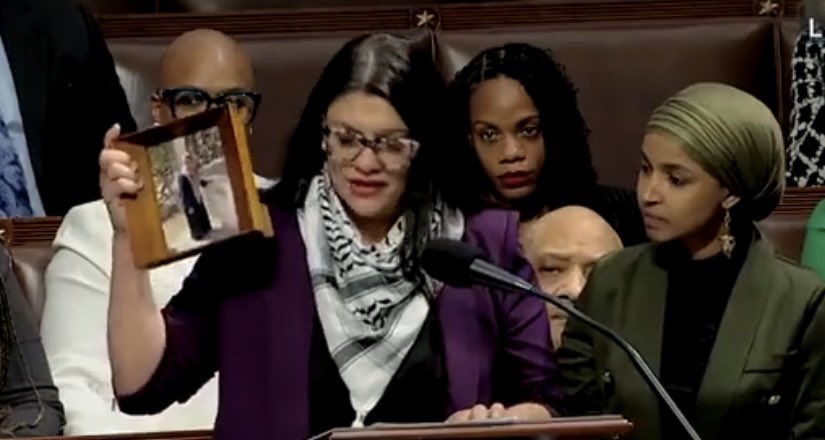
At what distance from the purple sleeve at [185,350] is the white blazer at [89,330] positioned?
315 mm

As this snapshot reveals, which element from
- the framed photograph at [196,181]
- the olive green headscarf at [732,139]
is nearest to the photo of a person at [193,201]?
the framed photograph at [196,181]

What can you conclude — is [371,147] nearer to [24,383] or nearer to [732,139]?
[732,139]

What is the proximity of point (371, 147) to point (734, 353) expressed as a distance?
315 mm

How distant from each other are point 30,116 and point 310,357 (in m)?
0.78

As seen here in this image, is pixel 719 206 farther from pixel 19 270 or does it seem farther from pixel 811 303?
pixel 19 270

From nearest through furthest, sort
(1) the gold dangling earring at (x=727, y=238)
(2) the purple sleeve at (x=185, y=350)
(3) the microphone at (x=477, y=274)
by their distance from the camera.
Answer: (3) the microphone at (x=477, y=274)
(2) the purple sleeve at (x=185, y=350)
(1) the gold dangling earring at (x=727, y=238)

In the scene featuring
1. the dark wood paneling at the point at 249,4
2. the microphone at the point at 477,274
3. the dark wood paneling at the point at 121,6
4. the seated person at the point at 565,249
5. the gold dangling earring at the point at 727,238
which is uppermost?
the dark wood paneling at the point at 121,6

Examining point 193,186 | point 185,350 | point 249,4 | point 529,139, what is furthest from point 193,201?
point 249,4

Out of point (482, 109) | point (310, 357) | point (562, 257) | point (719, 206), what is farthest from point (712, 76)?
point (310, 357)

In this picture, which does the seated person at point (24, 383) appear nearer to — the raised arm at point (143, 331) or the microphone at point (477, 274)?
the raised arm at point (143, 331)

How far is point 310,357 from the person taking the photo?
138 centimetres

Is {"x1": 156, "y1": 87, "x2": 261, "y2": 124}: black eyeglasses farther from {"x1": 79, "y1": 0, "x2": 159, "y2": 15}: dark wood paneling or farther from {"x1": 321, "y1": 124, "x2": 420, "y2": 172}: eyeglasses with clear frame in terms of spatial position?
{"x1": 79, "y1": 0, "x2": 159, "y2": 15}: dark wood paneling

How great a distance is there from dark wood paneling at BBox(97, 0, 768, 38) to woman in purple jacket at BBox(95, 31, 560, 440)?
0.91 metres

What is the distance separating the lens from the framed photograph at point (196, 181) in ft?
4.09
